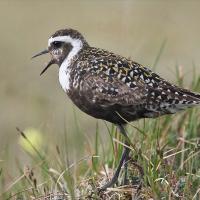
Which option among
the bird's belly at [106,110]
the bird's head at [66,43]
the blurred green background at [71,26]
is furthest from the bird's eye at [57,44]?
the blurred green background at [71,26]

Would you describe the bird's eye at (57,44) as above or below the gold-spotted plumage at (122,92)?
above

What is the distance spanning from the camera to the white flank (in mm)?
7238

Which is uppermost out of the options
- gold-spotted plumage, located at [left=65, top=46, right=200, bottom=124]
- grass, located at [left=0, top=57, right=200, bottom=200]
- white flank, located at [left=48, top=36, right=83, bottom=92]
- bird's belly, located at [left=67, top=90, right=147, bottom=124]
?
white flank, located at [left=48, top=36, right=83, bottom=92]

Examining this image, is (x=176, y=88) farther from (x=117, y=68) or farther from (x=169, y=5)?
(x=169, y=5)

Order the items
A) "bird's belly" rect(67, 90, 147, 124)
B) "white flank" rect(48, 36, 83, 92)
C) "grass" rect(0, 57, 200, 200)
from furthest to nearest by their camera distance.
→ "white flank" rect(48, 36, 83, 92) < "bird's belly" rect(67, 90, 147, 124) < "grass" rect(0, 57, 200, 200)

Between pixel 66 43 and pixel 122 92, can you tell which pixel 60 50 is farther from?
pixel 122 92

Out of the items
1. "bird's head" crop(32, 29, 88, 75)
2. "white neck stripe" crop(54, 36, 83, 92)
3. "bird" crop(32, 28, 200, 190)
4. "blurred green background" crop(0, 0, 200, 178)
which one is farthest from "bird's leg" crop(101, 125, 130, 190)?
"blurred green background" crop(0, 0, 200, 178)

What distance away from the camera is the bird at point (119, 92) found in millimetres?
7035

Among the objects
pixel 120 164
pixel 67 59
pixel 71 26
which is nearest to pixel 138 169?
pixel 120 164

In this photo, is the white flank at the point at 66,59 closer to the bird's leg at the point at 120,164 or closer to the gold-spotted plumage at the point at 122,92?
the gold-spotted plumage at the point at 122,92

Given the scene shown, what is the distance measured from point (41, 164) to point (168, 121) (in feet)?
4.25

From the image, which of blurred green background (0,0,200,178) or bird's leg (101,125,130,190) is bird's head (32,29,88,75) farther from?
blurred green background (0,0,200,178)

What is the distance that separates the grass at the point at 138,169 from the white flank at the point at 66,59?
44 cm

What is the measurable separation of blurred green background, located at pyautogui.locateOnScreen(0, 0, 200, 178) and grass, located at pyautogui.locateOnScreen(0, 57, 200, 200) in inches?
159
